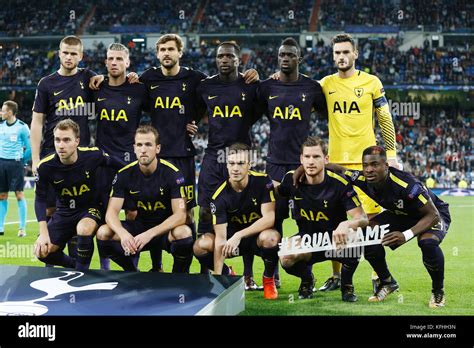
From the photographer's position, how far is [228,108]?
6559 millimetres

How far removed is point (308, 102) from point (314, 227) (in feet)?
4.16

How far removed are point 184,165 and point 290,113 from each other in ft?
4.09

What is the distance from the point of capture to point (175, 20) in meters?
36.8

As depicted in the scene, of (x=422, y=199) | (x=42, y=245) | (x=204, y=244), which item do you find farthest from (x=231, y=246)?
(x=42, y=245)

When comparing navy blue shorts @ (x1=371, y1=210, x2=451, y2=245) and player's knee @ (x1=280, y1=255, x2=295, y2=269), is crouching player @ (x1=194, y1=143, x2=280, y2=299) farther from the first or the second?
navy blue shorts @ (x1=371, y1=210, x2=451, y2=245)

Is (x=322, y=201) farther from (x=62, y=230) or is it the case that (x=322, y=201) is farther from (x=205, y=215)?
(x=62, y=230)

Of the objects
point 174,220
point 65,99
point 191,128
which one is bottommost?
point 174,220

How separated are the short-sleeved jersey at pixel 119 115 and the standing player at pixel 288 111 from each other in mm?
1315

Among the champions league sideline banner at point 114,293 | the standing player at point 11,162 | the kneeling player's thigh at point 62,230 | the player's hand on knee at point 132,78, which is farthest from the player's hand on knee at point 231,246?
the standing player at point 11,162

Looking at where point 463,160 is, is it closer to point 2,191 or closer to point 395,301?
point 2,191

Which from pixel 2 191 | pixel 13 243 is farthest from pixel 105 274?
pixel 2 191

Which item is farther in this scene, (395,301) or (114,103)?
(114,103)

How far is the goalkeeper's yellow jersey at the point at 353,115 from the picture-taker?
6.45 meters

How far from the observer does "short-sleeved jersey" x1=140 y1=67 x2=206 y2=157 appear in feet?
22.0
